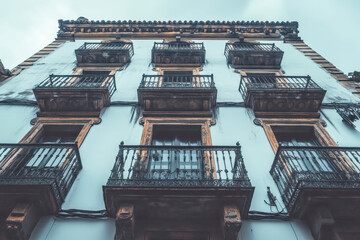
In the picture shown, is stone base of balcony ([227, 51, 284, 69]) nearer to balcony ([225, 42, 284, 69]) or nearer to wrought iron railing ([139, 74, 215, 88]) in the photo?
balcony ([225, 42, 284, 69])

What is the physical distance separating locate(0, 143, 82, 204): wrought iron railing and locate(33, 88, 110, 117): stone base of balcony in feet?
6.57

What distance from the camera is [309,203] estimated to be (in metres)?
4.75

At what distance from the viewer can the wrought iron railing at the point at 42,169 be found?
4.80 meters

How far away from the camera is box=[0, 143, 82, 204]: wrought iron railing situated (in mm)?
4805

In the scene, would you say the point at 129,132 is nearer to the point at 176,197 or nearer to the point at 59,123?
the point at 59,123

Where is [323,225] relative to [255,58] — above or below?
below

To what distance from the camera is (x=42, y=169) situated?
5.21 meters

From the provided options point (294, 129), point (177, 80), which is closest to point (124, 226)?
point (177, 80)

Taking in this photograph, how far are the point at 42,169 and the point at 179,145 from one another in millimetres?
3440

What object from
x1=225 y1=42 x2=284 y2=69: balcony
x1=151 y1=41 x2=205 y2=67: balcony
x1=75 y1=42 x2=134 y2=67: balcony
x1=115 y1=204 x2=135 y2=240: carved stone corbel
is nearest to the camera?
x1=115 y1=204 x2=135 y2=240: carved stone corbel

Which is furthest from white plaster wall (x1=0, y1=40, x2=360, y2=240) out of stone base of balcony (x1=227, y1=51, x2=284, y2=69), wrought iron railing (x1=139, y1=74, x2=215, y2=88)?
wrought iron railing (x1=139, y1=74, x2=215, y2=88)

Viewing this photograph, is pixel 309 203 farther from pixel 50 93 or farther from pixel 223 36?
pixel 223 36

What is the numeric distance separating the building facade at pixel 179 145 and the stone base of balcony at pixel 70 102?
0.04 metres

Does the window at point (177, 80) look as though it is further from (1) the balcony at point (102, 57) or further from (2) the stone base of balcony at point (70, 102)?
(2) the stone base of balcony at point (70, 102)
